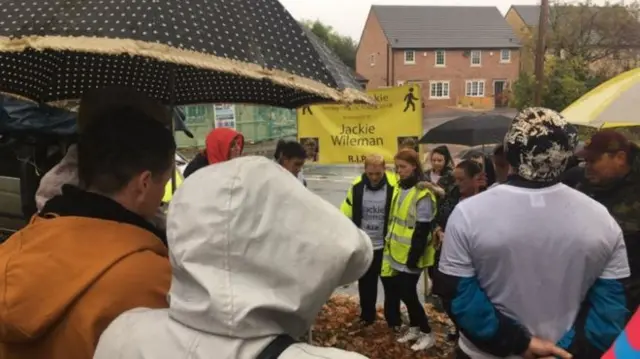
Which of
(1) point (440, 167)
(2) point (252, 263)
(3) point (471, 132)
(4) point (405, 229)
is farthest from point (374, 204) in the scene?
(2) point (252, 263)

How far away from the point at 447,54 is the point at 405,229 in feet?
175

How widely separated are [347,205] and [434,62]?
171ft

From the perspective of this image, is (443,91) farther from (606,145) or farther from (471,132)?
(606,145)

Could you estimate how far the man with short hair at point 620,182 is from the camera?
3775 mm

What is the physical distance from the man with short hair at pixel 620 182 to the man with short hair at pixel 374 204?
2317 millimetres

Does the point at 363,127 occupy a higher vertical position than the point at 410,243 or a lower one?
higher

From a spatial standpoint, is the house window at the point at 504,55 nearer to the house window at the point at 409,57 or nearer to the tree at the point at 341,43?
the house window at the point at 409,57

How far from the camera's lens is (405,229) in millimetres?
5699

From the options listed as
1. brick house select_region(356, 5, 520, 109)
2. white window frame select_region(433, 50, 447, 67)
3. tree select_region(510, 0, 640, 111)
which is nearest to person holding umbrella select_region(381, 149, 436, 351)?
tree select_region(510, 0, 640, 111)

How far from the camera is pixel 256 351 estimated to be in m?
1.17

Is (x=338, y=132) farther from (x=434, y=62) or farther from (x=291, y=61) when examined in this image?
(x=434, y=62)

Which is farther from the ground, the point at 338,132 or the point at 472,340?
the point at 338,132

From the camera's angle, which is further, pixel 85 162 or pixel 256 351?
pixel 85 162

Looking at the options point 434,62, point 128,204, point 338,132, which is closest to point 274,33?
point 128,204
